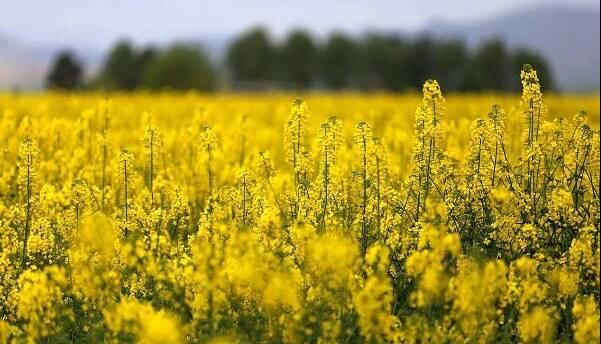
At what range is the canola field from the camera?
15.5 feet

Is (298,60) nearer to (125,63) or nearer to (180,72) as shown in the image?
(125,63)

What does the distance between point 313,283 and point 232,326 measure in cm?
62

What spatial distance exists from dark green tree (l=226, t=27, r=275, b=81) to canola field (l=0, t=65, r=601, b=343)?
94.7m

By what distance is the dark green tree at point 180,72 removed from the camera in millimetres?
70750

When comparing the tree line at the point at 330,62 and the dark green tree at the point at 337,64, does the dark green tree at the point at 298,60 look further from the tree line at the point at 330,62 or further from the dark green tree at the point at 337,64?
the dark green tree at the point at 337,64

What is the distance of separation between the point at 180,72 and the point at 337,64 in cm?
3365

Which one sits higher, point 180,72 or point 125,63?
point 125,63

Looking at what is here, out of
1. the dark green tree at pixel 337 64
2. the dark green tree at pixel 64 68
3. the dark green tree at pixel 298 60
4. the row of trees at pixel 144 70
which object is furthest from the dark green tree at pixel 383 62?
the dark green tree at pixel 64 68

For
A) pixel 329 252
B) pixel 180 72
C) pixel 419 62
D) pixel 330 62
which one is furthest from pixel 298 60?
pixel 329 252

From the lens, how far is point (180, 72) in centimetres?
7381

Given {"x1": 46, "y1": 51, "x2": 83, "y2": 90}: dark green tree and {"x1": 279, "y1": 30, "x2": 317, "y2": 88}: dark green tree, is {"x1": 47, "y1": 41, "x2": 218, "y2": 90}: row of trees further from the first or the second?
{"x1": 279, "y1": 30, "x2": 317, "y2": 88}: dark green tree

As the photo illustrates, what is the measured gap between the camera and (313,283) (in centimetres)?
546

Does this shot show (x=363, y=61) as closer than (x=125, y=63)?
No

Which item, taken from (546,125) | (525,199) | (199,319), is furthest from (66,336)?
(546,125)
